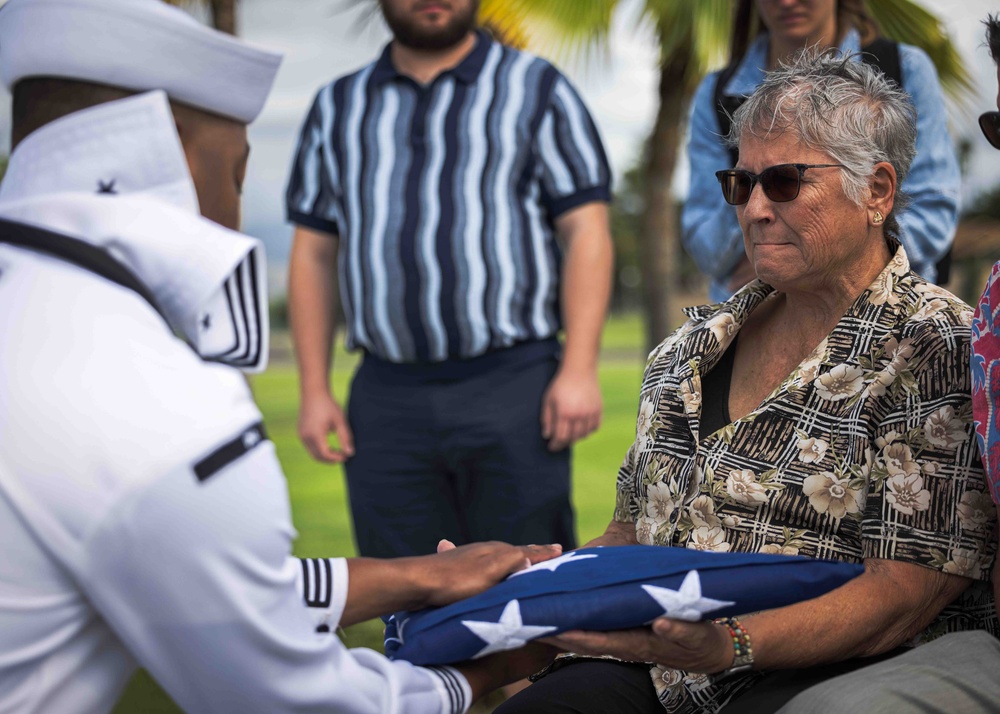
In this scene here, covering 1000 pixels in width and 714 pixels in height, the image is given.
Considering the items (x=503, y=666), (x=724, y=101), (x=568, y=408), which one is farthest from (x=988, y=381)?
(x=568, y=408)

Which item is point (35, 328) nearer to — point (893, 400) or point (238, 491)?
point (238, 491)

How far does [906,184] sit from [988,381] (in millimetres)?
1025

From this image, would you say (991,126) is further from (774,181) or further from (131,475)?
(131,475)

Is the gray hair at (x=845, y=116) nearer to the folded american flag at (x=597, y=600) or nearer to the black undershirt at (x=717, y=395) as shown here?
the black undershirt at (x=717, y=395)

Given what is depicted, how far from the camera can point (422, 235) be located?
3.54 meters

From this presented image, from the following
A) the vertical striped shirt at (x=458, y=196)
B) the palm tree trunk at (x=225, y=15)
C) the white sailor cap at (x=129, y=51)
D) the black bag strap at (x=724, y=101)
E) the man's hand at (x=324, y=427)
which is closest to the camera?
the white sailor cap at (x=129, y=51)

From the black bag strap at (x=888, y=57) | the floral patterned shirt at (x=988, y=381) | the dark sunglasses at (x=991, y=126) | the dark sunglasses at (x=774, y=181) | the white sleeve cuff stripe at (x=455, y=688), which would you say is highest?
the black bag strap at (x=888, y=57)

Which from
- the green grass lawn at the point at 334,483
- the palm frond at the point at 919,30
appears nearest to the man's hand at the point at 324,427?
the green grass lawn at the point at 334,483

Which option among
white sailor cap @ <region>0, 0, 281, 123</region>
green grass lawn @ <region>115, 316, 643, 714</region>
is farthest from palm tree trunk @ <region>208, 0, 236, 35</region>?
white sailor cap @ <region>0, 0, 281, 123</region>

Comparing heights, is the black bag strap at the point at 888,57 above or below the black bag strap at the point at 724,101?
above

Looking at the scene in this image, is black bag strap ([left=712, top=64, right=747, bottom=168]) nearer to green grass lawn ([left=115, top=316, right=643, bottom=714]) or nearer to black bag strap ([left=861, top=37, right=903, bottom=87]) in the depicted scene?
black bag strap ([left=861, top=37, right=903, bottom=87])

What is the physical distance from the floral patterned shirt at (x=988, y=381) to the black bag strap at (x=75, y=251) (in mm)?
1331

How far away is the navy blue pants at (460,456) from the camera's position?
11.5 feet

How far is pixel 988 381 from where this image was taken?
5.91 feet
